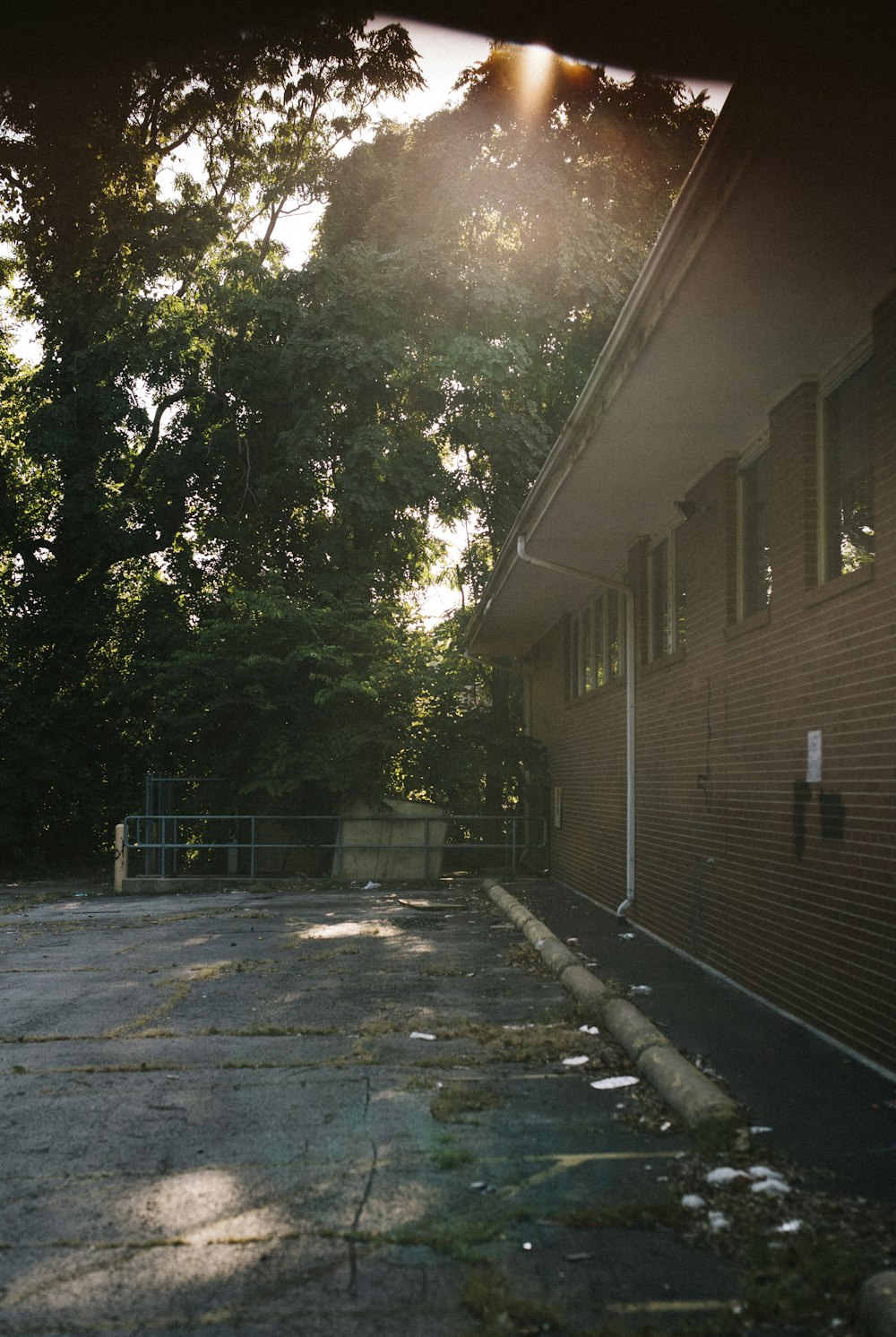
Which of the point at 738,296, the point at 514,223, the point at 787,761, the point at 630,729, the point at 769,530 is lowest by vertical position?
the point at 787,761

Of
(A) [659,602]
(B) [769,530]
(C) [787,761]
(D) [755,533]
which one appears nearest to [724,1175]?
(C) [787,761]

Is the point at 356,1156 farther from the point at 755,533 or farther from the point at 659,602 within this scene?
the point at 659,602

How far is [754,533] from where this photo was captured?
8.89 meters

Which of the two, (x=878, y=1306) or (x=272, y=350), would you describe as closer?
(x=878, y=1306)

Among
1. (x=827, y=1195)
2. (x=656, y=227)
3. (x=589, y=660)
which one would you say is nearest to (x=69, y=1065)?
(x=827, y=1195)

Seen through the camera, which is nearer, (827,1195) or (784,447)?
(827,1195)

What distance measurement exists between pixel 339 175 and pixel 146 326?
18.0 ft

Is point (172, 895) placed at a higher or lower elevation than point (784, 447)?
lower

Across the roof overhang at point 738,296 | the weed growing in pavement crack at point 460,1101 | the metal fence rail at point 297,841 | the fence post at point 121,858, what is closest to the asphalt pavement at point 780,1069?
the weed growing in pavement crack at point 460,1101

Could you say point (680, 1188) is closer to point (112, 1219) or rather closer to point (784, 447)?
point (112, 1219)

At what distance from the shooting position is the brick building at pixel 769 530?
5289mm

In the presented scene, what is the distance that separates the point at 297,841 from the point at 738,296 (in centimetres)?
1656

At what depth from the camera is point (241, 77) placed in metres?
23.4

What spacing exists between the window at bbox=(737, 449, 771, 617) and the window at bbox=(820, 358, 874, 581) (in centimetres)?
104
